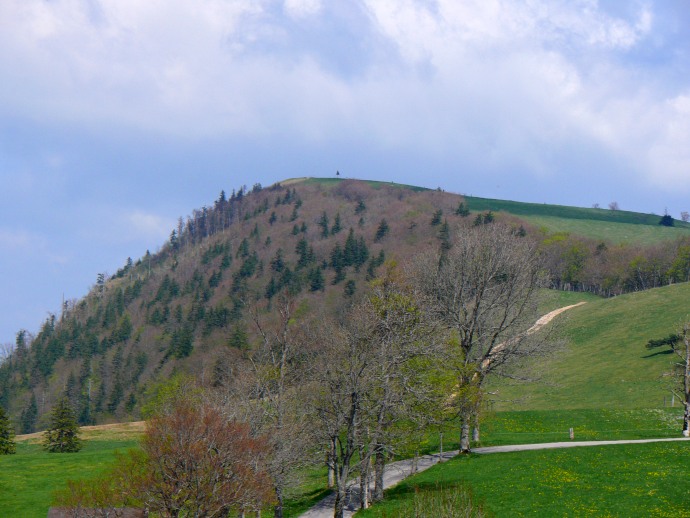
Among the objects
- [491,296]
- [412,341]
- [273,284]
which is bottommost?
[412,341]

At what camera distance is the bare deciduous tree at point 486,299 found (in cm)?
4841

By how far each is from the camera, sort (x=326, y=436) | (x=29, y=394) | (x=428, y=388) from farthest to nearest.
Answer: (x=29, y=394), (x=428, y=388), (x=326, y=436)

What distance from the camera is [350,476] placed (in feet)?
155

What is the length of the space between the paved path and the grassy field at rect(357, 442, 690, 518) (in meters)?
1.88

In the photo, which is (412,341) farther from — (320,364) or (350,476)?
(350,476)

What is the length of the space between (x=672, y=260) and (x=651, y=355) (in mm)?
72268

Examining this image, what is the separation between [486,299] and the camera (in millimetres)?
49219

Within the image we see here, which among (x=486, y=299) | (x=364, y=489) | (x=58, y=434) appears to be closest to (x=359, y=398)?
(x=364, y=489)

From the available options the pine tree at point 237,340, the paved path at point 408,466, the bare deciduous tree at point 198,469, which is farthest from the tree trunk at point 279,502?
the pine tree at point 237,340

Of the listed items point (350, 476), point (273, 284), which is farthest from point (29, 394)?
point (350, 476)

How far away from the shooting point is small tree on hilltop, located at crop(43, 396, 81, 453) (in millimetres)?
69875

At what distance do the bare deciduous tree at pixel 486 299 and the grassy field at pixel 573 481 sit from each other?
21.0ft

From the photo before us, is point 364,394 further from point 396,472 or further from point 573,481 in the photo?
point 573,481

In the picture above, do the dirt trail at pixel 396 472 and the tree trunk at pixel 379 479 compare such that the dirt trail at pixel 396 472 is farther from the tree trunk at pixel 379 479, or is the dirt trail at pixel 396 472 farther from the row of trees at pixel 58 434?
the row of trees at pixel 58 434
